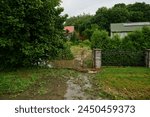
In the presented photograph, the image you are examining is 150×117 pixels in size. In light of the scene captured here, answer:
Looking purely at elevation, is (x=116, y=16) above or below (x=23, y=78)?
above

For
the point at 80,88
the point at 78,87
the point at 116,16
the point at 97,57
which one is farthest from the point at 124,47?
the point at 116,16

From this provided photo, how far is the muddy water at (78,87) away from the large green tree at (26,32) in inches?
90.5

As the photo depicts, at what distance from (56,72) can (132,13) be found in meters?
43.5

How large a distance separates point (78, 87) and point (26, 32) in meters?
4.27

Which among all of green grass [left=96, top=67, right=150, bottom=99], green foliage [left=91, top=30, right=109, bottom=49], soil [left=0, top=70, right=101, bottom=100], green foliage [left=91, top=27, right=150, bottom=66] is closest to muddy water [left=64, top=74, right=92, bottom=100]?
soil [left=0, top=70, right=101, bottom=100]

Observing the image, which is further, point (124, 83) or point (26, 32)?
point (26, 32)

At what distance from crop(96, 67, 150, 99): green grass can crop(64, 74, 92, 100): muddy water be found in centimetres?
53

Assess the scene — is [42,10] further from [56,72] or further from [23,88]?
[23,88]

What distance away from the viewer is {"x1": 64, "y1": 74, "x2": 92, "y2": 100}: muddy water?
8312 millimetres

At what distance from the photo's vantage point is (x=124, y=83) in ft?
33.1

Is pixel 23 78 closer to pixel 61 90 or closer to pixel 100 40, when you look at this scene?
pixel 61 90

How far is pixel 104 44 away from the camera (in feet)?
49.3

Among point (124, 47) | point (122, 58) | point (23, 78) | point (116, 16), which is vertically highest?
point (116, 16)

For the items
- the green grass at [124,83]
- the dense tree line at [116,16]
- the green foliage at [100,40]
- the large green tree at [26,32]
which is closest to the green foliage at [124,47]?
the green foliage at [100,40]
